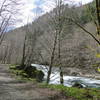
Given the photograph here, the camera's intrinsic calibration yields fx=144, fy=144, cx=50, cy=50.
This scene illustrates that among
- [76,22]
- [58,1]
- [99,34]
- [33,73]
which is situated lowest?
[33,73]

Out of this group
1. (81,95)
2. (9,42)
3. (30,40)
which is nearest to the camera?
(81,95)

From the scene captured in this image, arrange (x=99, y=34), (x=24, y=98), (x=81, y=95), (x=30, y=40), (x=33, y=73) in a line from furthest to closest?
(x=30, y=40)
(x=33, y=73)
(x=81, y=95)
(x=24, y=98)
(x=99, y=34)

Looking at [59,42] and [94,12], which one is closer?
[94,12]

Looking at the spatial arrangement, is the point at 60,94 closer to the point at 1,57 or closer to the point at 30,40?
the point at 30,40

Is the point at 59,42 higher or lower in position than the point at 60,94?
higher

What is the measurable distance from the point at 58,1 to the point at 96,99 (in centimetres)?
931

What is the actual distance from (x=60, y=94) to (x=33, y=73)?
1419 centimetres

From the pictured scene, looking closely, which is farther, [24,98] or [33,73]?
[33,73]

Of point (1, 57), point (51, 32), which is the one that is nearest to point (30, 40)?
point (51, 32)

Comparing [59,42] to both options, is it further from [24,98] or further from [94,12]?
[24,98]

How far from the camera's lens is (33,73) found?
67.5ft

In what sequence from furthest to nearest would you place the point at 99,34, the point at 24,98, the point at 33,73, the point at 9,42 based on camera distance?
the point at 9,42
the point at 33,73
the point at 24,98
the point at 99,34

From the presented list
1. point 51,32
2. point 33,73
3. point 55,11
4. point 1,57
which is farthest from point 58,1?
point 1,57

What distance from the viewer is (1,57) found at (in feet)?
196
